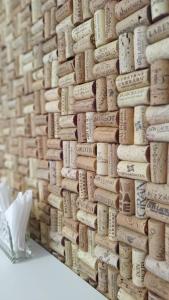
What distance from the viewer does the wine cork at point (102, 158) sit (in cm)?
96

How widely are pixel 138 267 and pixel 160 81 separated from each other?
445 millimetres

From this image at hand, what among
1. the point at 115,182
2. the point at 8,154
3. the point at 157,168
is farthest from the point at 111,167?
the point at 8,154

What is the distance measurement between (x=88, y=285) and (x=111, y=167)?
37 centimetres

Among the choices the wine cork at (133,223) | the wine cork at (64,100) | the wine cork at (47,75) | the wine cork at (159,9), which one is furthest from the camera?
the wine cork at (47,75)

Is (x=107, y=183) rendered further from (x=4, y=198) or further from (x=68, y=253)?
(x=4, y=198)

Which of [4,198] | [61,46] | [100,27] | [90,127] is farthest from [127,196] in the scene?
[4,198]

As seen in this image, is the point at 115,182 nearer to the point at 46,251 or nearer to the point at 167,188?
the point at 167,188

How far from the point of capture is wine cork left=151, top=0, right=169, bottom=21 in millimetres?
725

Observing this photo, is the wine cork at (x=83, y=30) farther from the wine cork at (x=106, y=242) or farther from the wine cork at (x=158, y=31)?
the wine cork at (x=106, y=242)

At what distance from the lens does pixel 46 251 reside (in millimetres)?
1329

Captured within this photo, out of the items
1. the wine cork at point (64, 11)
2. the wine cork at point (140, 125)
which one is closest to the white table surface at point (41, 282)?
the wine cork at point (140, 125)

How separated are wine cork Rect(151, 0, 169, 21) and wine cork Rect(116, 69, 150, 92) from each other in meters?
0.11

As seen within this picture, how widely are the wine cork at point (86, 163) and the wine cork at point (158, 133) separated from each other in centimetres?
26

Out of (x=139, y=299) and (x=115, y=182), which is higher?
(x=115, y=182)
